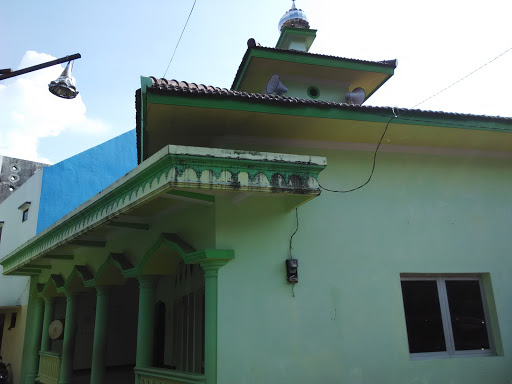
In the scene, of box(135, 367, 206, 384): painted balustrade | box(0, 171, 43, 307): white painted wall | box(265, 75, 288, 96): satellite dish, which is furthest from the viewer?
box(0, 171, 43, 307): white painted wall

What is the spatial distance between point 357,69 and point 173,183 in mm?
5816

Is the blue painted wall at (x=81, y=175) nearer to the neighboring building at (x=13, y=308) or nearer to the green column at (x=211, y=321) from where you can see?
the neighboring building at (x=13, y=308)

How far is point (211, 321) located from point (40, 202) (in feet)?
34.5

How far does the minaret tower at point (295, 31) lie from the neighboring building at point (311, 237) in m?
3.10

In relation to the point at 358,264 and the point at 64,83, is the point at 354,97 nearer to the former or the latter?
the point at 358,264

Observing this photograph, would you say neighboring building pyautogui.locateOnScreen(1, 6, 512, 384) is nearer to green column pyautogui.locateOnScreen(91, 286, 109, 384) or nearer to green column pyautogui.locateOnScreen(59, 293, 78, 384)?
green column pyautogui.locateOnScreen(91, 286, 109, 384)

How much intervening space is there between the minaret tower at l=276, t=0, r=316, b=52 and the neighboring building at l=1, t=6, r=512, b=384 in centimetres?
310

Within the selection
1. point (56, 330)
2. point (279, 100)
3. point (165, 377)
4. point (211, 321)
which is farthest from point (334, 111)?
point (56, 330)

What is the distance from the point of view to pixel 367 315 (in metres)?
5.63

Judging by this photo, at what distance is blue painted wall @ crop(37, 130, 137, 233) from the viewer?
13.7 metres

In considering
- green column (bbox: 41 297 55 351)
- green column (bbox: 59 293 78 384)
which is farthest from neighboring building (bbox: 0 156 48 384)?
green column (bbox: 59 293 78 384)

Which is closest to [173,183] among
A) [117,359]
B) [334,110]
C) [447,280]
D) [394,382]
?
[334,110]

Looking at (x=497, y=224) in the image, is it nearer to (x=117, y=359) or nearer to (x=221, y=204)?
(x=221, y=204)

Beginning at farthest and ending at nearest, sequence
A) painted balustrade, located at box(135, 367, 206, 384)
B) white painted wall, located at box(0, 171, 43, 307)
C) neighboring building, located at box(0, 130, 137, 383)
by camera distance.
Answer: white painted wall, located at box(0, 171, 43, 307)
neighboring building, located at box(0, 130, 137, 383)
painted balustrade, located at box(135, 367, 206, 384)
